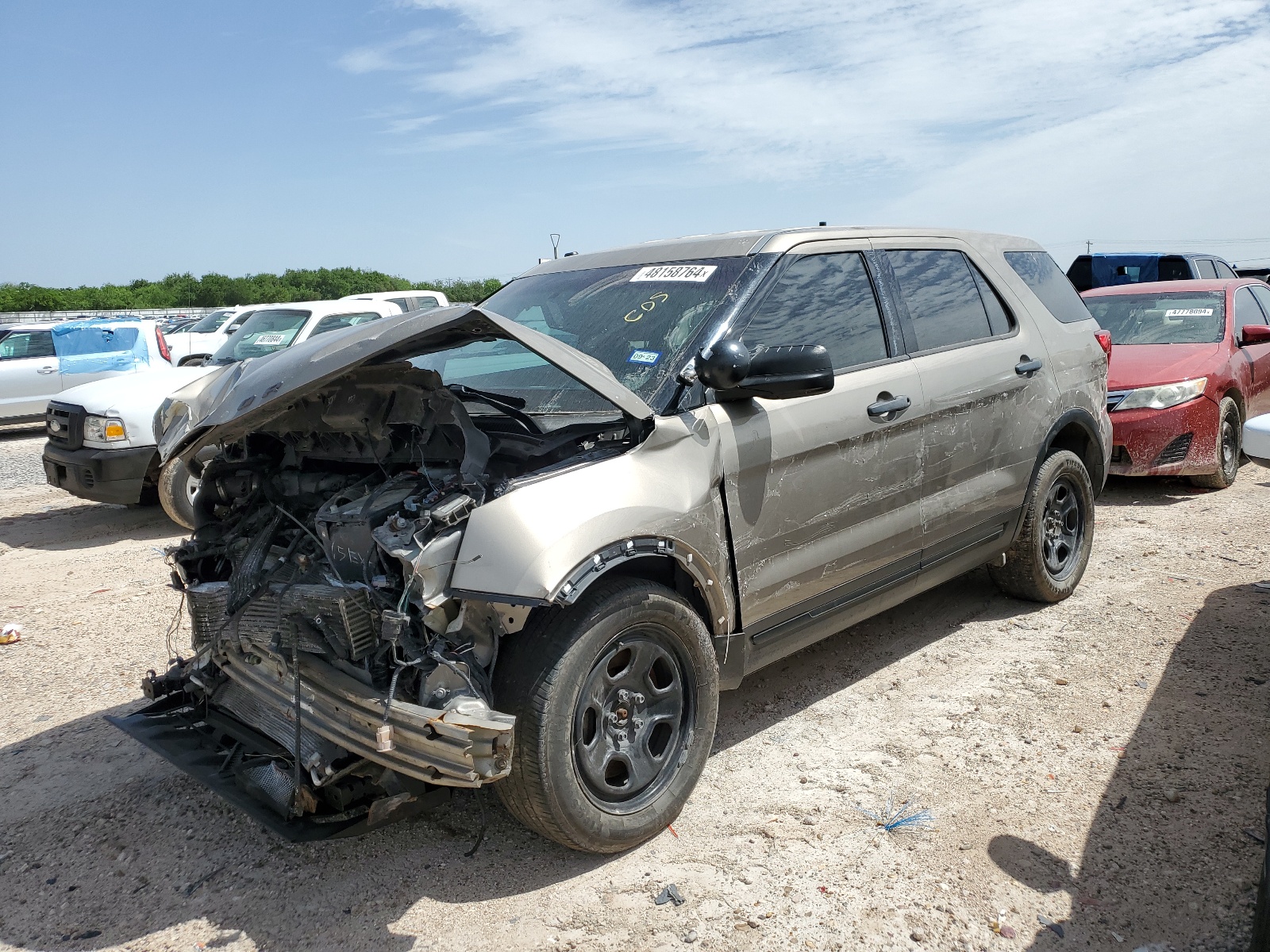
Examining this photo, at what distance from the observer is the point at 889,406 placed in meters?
3.87

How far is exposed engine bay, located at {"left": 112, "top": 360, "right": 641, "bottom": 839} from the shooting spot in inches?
107

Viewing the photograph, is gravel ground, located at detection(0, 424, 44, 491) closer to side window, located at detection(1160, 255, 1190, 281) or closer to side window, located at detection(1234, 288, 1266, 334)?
side window, located at detection(1234, 288, 1266, 334)

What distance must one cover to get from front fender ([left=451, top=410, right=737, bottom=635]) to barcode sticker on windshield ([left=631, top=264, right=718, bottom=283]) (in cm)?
79

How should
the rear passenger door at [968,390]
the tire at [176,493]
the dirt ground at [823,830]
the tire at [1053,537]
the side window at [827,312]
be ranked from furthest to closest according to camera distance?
the tire at [176,493], the tire at [1053,537], the rear passenger door at [968,390], the side window at [827,312], the dirt ground at [823,830]

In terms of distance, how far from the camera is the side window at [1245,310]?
346 inches

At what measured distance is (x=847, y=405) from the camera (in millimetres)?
3746

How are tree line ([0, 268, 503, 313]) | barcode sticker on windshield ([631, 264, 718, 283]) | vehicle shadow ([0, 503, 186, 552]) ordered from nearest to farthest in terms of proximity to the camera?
barcode sticker on windshield ([631, 264, 718, 283]), vehicle shadow ([0, 503, 186, 552]), tree line ([0, 268, 503, 313])

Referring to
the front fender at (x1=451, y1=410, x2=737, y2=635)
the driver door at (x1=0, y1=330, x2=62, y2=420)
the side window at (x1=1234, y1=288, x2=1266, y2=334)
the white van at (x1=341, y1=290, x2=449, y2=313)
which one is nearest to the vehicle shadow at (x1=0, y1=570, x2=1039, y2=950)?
the front fender at (x1=451, y1=410, x2=737, y2=635)

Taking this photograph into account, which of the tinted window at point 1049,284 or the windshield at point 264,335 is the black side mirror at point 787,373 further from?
the windshield at point 264,335

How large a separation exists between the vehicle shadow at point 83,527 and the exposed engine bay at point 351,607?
4.74 metres

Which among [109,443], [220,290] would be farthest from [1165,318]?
[220,290]

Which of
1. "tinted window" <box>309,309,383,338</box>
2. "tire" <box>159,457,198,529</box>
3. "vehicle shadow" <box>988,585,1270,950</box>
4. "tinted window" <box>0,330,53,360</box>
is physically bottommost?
"vehicle shadow" <box>988,585,1270,950</box>

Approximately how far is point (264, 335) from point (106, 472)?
299cm

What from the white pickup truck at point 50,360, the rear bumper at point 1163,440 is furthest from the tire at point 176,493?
the white pickup truck at point 50,360
